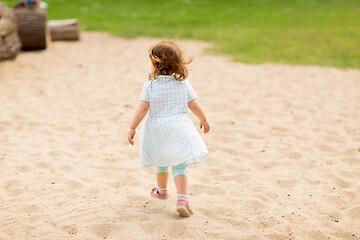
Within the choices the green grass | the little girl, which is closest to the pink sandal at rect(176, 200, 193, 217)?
the little girl

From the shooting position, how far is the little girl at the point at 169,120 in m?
3.15

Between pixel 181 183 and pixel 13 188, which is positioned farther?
pixel 13 188

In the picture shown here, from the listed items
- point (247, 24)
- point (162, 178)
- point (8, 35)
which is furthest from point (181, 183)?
point (247, 24)

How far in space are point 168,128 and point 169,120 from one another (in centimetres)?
6

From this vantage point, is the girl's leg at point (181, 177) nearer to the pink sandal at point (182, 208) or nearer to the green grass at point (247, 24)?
the pink sandal at point (182, 208)

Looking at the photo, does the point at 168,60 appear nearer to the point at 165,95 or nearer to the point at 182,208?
the point at 165,95

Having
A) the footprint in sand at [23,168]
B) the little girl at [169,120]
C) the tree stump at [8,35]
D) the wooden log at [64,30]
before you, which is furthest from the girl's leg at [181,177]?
the wooden log at [64,30]

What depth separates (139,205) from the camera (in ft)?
11.4

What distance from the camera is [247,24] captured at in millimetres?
14219

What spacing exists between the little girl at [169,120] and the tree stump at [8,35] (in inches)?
234

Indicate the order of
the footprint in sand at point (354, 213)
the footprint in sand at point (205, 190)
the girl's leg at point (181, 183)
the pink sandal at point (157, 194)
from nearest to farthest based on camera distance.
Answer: the girl's leg at point (181, 183), the footprint in sand at point (354, 213), the pink sandal at point (157, 194), the footprint in sand at point (205, 190)

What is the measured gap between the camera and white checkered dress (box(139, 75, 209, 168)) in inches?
125

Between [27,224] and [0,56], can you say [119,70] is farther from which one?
[27,224]

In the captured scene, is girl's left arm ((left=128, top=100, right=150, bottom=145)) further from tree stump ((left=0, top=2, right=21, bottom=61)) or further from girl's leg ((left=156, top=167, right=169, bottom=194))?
tree stump ((left=0, top=2, right=21, bottom=61))
